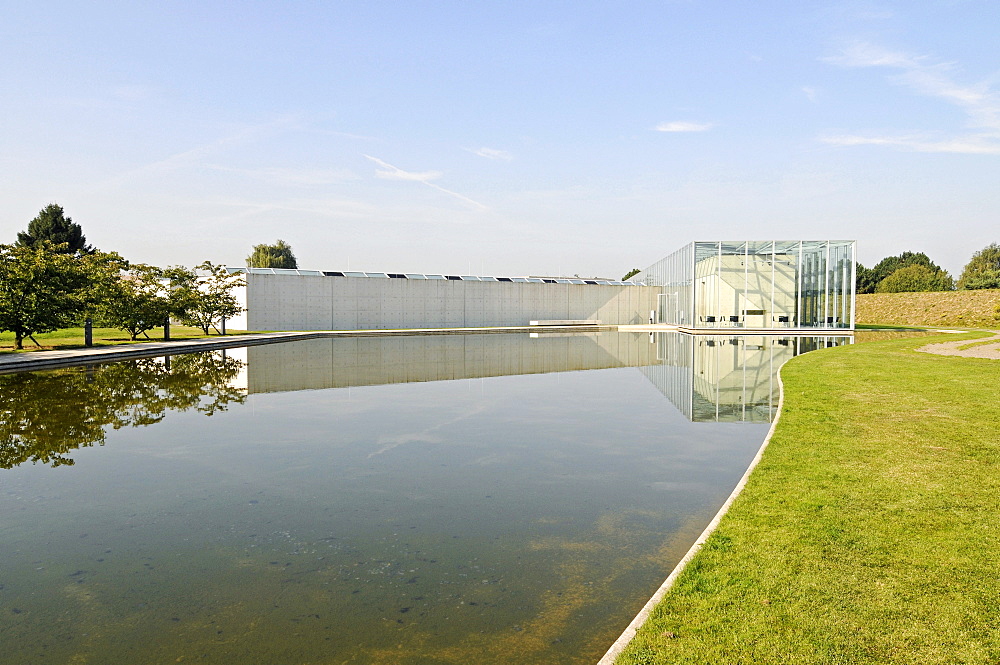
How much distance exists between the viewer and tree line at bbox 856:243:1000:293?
2619 inches

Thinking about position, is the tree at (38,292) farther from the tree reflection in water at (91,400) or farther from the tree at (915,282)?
the tree at (915,282)

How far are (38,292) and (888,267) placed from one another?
349ft

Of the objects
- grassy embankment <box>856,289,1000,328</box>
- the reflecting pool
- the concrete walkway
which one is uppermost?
grassy embankment <box>856,289,1000,328</box>

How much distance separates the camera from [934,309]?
5734cm

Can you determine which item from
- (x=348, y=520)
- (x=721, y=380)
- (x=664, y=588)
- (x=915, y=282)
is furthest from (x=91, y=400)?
(x=915, y=282)

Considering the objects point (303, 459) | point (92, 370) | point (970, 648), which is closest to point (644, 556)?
point (970, 648)

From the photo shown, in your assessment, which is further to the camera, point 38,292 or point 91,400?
point 38,292

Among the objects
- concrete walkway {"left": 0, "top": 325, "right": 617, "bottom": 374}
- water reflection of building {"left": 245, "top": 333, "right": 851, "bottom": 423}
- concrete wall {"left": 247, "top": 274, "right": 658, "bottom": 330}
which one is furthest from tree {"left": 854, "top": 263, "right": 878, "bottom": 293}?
concrete walkway {"left": 0, "top": 325, "right": 617, "bottom": 374}

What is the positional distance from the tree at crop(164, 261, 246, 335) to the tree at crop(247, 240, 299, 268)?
43.0m

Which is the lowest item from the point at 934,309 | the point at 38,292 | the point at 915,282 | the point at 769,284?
the point at 934,309

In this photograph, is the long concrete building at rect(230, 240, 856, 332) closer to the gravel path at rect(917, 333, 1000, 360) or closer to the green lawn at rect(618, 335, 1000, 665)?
the gravel path at rect(917, 333, 1000, 360)

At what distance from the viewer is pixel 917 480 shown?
645 cm

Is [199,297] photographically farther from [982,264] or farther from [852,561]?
[982,264]

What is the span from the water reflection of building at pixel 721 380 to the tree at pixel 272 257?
6878 cm
